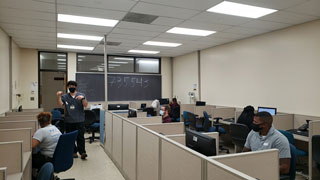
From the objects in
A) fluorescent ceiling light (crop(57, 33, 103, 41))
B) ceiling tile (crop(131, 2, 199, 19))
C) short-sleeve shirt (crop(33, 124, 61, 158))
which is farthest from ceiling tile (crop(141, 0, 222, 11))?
fluorescent ceiling light (crop(57, 33, 103, 41))

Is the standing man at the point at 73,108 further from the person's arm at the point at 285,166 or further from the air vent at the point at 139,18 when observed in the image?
the person's arm at the point at 285,166

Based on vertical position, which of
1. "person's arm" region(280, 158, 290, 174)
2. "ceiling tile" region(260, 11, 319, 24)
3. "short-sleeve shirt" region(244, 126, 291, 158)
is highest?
"ceiling tile" region(260, 11, 319, 24)

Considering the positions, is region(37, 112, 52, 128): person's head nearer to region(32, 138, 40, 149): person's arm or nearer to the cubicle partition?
region(32, 138, 40, 149): person's arm

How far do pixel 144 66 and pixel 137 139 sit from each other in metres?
6.25

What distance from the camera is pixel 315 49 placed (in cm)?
406

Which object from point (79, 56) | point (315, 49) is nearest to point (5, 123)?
point (79, 56)

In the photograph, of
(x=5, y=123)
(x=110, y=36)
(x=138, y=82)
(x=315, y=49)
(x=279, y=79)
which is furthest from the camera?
(x=138, y=82)

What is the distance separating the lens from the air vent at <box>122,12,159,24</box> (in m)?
3.86

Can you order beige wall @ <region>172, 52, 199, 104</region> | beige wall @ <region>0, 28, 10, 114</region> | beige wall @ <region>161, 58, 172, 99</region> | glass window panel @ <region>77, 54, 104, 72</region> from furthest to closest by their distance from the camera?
beige wall @ <region>161, 58, 172, 99</region>, glass window panel @ <region>77, 54, 104, 72</region>, beige wall @ <region>172, 52, 199, 104</region>, beige wall @ <region>0, 28, 10, 114</region>

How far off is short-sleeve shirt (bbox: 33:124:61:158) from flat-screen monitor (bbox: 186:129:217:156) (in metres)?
1.90

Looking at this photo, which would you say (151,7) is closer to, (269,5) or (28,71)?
(269,5)

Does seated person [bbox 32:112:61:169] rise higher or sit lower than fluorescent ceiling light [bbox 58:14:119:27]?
lower

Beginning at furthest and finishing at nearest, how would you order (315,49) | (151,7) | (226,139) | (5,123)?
(226,139) → (315,49) → (151,7) → (5,123)

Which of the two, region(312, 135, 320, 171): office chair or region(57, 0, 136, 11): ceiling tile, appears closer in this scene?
region(312, 135, 320, 171): office chair
